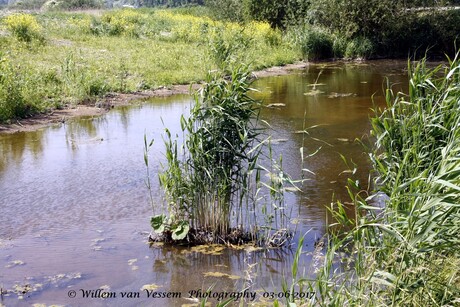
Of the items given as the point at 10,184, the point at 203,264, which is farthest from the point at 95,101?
the point at 203,264

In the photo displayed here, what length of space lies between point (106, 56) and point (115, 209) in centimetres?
1409

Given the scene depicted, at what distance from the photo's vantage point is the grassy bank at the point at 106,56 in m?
14.2

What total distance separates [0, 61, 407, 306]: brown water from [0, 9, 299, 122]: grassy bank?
131 cm

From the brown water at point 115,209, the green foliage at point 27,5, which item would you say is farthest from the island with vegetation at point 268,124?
the green foliage at point 27,5

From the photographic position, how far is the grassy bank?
14192 mm

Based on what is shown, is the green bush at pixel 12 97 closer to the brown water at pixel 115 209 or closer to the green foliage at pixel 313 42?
the brown water at pixel 115 209

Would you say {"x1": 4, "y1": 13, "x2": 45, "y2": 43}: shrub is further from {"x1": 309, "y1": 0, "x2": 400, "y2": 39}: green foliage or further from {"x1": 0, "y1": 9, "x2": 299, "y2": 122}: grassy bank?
{"x1": 309, "y1": 0, "x2": 400, "y2": 39}: green foliage

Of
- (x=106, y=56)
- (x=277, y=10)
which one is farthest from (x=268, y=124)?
(x=277, y=10)

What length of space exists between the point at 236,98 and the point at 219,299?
235 cm

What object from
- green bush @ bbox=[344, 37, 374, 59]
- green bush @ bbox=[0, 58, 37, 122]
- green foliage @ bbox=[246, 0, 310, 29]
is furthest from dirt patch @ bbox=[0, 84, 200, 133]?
green foliage @ bbox=[246, 0, 310, 29]

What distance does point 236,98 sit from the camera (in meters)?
6.49

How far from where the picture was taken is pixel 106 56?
20.9 meters

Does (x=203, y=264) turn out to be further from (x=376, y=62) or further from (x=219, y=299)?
(x=376, y=62)

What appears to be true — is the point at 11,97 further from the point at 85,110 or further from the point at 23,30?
the point at 23,30
